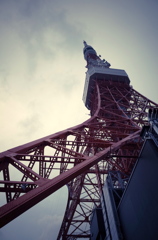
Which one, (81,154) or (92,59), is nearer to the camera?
(81,154)

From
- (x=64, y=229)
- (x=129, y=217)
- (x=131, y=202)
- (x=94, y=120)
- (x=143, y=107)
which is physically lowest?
(x=64, y=229)

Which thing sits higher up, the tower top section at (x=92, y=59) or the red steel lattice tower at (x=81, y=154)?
the tower top section at (x=92, y=59)

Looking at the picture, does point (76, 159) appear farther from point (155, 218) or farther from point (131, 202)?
point (131, 202)

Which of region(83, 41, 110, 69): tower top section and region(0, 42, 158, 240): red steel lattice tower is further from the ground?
region(83, 41, 110, 69): tower top section

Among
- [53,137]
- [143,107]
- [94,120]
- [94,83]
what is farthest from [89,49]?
[53,137]

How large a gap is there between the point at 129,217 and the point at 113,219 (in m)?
1.03

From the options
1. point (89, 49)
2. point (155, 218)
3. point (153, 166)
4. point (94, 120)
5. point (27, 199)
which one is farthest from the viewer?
point (89, 49)

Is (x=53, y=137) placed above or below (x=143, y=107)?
below

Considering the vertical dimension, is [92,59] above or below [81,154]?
above

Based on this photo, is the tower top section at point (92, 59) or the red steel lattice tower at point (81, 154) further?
the tower top section at point (92, 59)

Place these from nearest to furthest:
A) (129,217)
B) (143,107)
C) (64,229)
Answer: (129,217) → (64,229) → (143,107)

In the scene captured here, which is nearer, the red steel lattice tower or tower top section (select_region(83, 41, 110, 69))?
the red steel lattice tower

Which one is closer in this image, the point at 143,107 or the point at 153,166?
the point at 153,166

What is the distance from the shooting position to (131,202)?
22.1 ft
